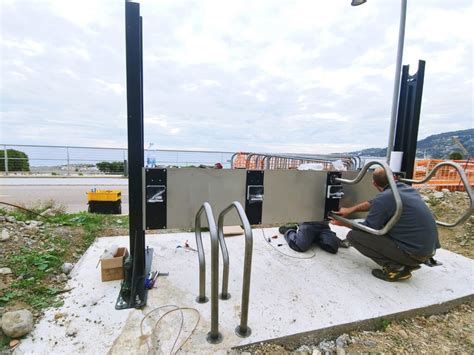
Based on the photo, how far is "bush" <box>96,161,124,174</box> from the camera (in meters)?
11.8

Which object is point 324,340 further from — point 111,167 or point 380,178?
point 111,167

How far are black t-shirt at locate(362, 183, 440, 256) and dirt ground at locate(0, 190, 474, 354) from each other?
56 centimetres

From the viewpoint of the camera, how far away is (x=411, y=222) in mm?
2291

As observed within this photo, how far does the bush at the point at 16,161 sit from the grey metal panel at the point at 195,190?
12.0 m

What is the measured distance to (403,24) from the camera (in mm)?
3592

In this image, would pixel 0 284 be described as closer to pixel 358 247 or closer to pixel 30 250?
pixel 30 250

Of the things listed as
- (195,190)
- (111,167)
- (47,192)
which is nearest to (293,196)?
(195,190)

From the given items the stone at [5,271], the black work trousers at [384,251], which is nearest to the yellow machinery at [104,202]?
the stone at [5,271]

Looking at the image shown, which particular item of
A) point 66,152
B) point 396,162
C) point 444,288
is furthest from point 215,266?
point 66,152

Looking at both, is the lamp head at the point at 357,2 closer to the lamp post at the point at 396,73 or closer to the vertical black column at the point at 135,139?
the lamp post at the point at 396,73

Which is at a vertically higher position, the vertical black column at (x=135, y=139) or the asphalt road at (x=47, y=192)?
the vertical black column at (x=135, y=139)

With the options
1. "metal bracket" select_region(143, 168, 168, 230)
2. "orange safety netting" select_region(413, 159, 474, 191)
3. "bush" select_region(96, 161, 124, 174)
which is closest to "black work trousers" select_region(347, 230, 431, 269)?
"metal bracket" select_region(143, 168, 168, 230)

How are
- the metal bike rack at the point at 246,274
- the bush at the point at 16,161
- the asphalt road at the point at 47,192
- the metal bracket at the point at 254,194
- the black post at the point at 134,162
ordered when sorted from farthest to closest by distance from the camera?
the bush at the point at 16,161, the asphalt road at the point at 47,192, the metal bracket at the point at 254,194, the black post at the point at 134,162, the metal bike rack at the point at 246,274

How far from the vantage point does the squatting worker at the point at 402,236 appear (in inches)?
89.4
